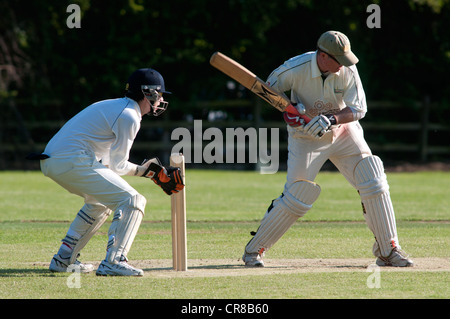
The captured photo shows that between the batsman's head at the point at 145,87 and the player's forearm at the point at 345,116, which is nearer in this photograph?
the batsman's head at the point at 145,87

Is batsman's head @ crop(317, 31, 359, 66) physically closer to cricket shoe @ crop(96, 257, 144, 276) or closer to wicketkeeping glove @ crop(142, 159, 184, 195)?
wicketkeeping glove @ crop(142, 159, 184, 195)

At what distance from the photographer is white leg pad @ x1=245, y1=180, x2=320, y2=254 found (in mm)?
6008

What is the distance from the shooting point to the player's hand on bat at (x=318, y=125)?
586 centimetres

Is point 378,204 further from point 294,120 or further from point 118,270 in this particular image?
point 118,270

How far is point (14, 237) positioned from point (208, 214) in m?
2.91

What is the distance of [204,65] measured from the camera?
19.8 meters

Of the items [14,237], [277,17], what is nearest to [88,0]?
[277,17]

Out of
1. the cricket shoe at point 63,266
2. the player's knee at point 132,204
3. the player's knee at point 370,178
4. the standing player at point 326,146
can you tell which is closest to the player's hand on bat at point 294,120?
the standing player at point 326,146

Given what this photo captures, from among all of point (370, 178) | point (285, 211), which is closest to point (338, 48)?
point (370, 178)

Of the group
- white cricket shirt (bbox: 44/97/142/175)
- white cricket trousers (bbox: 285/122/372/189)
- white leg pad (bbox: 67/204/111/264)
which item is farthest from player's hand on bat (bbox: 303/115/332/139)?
white leg pad (bbox: 67/204/111/264)

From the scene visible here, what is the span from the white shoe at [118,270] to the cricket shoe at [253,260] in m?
0.97

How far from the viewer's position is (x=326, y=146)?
6195 mm

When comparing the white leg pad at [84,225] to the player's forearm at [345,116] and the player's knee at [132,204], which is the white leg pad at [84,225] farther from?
the player's forearm at [345,116]

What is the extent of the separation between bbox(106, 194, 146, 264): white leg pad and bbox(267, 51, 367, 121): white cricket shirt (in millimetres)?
1580
